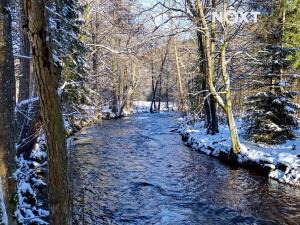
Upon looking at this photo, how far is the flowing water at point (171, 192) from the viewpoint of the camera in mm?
7918

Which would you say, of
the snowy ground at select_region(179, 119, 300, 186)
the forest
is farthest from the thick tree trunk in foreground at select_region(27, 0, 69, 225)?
the snowy ground at select_region(179, 119, 300, 186)

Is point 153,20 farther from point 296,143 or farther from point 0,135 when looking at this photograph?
point 0,135

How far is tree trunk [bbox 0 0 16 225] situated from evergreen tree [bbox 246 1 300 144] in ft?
32.3

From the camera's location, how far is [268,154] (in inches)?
462

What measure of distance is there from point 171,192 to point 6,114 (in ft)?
19.0

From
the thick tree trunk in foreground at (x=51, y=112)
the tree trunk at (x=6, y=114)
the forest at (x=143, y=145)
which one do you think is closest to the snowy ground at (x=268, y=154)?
the forest at (x=143, y=145)

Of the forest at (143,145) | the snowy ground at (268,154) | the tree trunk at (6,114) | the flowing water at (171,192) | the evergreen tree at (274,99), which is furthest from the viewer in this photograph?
the evergreen tree at (274,99)

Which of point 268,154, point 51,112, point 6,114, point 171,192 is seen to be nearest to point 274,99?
point 268,154

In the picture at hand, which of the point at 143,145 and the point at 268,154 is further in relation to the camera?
the point at 143,145

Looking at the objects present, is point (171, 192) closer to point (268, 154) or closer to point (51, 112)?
point (268, 154)

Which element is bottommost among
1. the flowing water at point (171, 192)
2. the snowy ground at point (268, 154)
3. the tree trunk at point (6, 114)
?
the flowing water at point (171, 192)

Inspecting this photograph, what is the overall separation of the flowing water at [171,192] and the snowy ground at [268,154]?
0.43m

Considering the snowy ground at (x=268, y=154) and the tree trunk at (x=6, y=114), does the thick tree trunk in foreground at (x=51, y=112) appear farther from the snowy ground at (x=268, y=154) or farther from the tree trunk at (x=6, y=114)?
the snowy ground at (x=268, y=154)

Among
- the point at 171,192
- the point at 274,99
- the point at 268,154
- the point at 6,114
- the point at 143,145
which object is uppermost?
the point at 274,99
